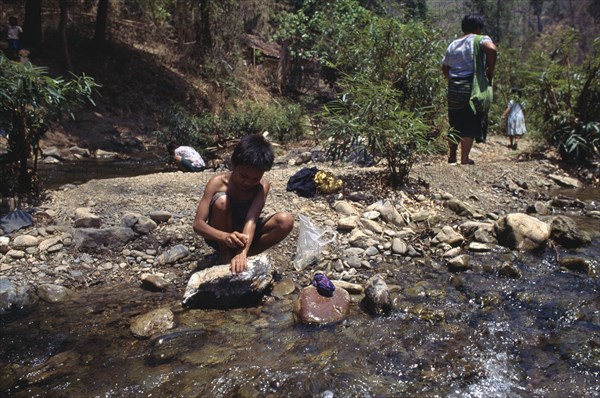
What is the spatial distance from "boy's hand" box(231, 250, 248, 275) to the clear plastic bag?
649 millimetres

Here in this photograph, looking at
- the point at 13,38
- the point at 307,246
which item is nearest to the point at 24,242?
the point at 307,246

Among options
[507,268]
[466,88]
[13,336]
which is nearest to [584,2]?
[466,88]

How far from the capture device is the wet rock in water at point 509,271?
3227mm

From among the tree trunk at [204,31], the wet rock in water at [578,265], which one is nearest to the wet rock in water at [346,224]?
the wet rock in water at [578,265]

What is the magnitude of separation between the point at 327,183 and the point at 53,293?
Result: 2516 mm

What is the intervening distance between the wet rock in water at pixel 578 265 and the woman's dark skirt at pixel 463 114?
7.63ft

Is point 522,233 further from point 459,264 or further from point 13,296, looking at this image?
point 13,296

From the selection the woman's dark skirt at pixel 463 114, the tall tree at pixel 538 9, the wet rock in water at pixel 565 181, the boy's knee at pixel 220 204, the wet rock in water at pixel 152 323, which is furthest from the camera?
the tall tree at pixel 538 9

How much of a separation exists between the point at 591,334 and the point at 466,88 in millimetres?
3581

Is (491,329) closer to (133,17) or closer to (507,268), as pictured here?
(507,268)

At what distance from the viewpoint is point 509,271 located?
127 inches

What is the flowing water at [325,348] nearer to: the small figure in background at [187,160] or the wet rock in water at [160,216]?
the wet rock in water at [160,216]

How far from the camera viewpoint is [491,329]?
2.55 metres

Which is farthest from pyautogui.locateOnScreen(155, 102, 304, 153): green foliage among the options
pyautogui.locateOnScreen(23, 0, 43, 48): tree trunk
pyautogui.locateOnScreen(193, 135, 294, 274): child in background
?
pyautogui.locateOnScreen(23, 0, 43, 48): tree trunk
